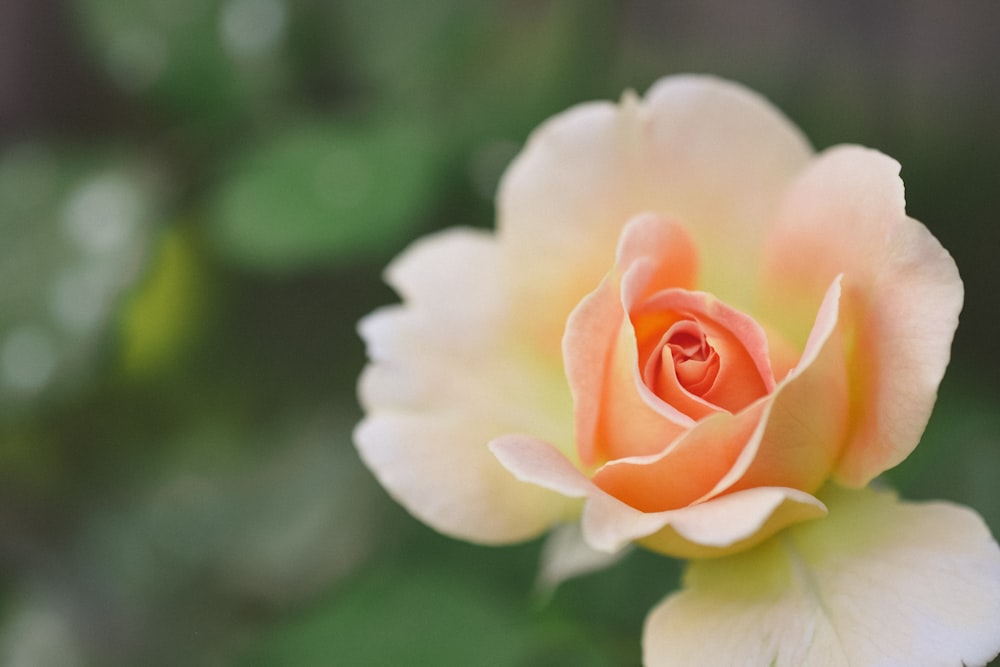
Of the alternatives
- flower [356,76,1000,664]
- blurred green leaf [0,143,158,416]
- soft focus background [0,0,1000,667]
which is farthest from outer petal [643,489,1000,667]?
blurred green leaf [0,143,158,416]

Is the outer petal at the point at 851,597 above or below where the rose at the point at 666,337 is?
below

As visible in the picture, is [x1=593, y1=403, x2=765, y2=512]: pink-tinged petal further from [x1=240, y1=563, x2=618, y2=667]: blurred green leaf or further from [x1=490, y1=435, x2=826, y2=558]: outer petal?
[x1=240, y1=563, x2=618, y2=667]: blurred green leaf

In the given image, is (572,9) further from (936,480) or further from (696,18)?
(936,480)

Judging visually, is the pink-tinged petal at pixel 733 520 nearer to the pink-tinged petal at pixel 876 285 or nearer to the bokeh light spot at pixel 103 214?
the pink-tinged petal at pixel 876 285

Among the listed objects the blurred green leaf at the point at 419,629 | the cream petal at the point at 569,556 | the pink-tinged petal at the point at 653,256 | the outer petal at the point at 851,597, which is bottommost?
the blurred green leaf at the point at 419,629

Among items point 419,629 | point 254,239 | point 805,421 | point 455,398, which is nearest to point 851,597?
point 805,421

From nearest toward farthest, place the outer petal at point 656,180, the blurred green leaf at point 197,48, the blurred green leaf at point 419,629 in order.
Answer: the outer petal at point 656,180
the blurred green leaf at point 419,629
the blurred green leaf at point 197,48

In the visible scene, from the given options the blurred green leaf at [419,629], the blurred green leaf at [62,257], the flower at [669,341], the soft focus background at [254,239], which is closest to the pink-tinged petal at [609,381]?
the flower at [669,341]
